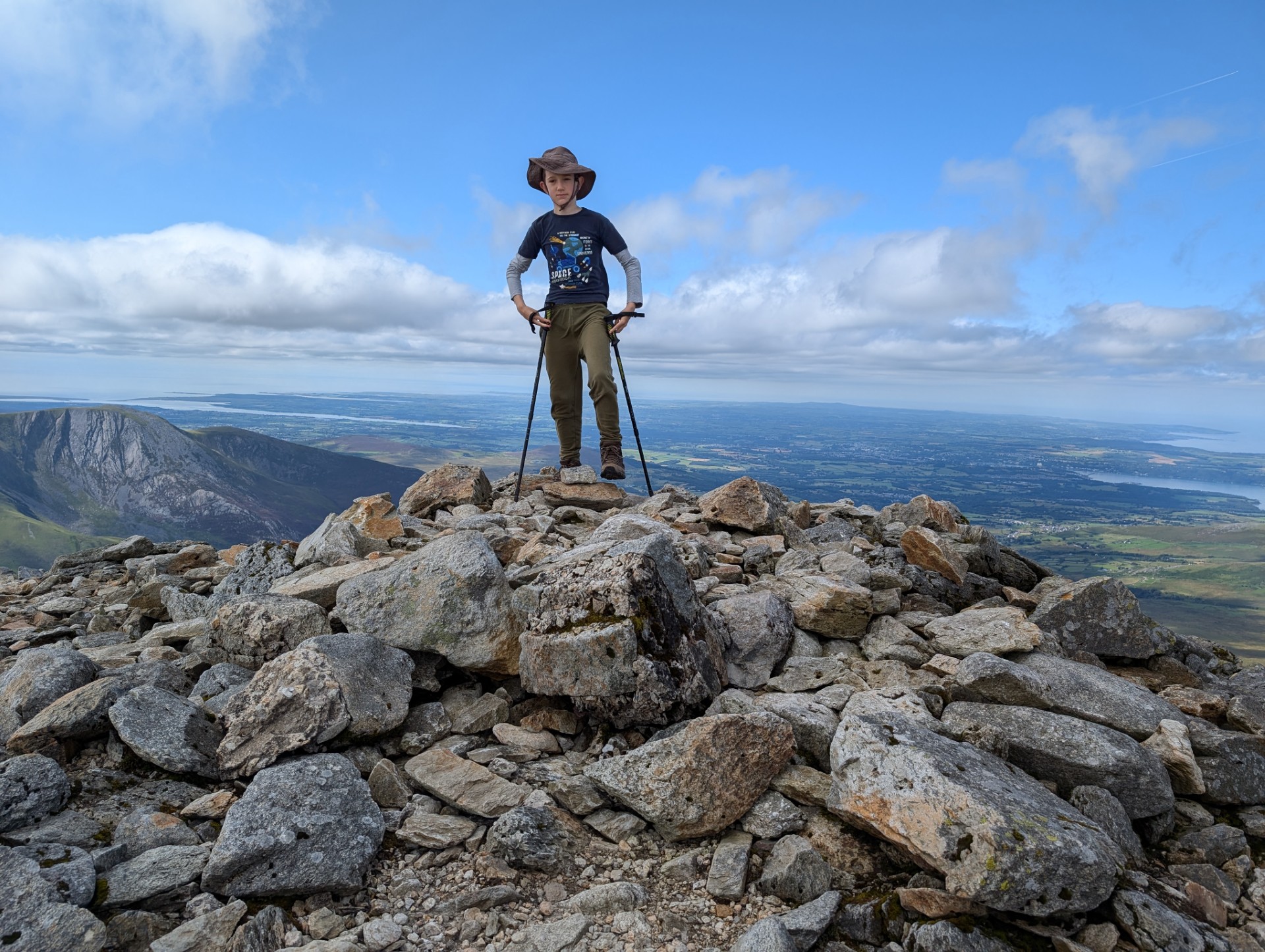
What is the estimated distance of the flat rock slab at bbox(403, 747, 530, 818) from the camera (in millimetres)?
5336

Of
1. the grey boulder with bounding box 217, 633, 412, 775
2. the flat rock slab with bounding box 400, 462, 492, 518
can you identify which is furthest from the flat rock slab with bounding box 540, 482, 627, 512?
the grey boulder with bounding box 217, 633, 412, 775

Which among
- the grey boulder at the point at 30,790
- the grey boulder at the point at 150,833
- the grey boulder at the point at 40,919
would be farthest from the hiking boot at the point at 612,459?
the grey boulder at the point at 40,919

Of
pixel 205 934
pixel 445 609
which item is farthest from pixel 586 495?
pixel 205 934

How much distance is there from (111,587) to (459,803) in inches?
423

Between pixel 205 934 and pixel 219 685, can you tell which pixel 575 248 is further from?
pixel 205 934

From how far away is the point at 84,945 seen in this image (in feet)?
12.2

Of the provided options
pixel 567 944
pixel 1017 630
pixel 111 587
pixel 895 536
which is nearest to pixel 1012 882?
pixel 567 944

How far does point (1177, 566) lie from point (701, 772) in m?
159

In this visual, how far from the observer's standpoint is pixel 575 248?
42.8ft

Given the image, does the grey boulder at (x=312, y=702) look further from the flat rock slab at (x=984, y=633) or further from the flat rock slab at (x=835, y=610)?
the flat rock slab at (x=984, y=633)

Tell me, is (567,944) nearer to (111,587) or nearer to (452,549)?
(452,549)

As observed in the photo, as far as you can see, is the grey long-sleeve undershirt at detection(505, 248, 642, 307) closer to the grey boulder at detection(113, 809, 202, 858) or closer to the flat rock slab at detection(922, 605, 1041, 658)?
the flat rock slab at detection(922, 605, 1041, 658)

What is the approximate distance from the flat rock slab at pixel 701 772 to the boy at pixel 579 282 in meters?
8.64

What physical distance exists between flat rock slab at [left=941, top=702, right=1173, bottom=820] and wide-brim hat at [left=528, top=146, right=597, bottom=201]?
10.9m
